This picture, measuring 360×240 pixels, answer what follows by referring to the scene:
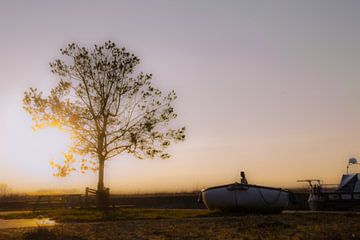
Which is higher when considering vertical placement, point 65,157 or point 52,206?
point 65,157

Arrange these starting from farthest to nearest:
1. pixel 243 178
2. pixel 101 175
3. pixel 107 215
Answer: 1. pixel 101 175
2. pixel 243 178
3. pixel 107 215

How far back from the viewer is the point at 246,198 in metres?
26.9

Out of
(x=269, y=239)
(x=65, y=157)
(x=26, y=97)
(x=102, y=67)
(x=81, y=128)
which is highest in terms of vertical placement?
(x=102, y=67)

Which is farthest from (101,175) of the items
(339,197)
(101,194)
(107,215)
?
(339,197)

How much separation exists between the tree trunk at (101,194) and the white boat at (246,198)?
26.2 ft

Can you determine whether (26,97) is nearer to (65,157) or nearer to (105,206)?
(65,157)

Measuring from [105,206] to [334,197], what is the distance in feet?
52.3

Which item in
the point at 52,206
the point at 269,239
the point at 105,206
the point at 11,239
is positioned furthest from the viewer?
the point at 52,206

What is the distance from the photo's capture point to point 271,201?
27.5 meters

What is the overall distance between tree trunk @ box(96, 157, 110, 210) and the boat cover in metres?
17.2

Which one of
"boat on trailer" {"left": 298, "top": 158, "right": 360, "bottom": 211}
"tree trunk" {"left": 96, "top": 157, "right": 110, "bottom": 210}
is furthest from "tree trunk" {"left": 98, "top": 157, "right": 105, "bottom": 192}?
"boat on trailer" {"left": 298, "top": 158, "right": 360, "bottom": 211}

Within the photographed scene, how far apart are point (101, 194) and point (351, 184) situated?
60.0 ft

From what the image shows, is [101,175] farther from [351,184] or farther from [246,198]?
[351,184]

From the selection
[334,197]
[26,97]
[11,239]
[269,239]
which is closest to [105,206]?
[26,97]
